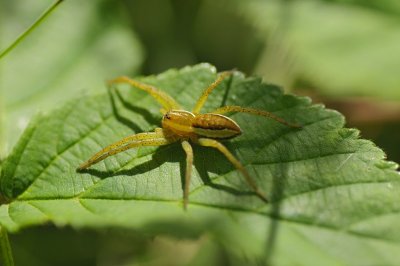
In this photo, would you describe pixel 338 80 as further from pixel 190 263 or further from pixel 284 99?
pixel 190 263

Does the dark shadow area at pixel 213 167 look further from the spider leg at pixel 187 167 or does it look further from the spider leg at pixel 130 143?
the spider leg at pixel 130 143

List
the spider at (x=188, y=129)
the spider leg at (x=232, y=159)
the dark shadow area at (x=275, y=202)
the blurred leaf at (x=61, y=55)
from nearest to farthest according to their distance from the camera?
the dark shadow area at (x=275, y=202) → the spider leg at (x=232, y=159) → the spider at (x=188, y=129) → the blurred leaf at (x=61, y=55)

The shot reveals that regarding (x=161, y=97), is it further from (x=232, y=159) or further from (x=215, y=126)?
(x=232, y=159)

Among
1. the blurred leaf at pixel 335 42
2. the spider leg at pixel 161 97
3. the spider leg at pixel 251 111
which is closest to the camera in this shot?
the spider leg at pixel 251 111

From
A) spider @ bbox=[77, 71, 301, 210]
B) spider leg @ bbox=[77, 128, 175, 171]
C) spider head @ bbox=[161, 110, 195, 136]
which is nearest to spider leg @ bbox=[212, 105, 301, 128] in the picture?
spider @ bbox=[77, 71, 301, 210]

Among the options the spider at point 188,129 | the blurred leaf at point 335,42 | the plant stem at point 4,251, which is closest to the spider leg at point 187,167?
the spider at point 188,129

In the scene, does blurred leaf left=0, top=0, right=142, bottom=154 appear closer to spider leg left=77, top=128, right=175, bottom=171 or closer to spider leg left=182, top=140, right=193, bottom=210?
spider leg left=77, top=128, right=175, bottom=171

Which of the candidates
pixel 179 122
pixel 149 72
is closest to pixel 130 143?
pixel 179 122
